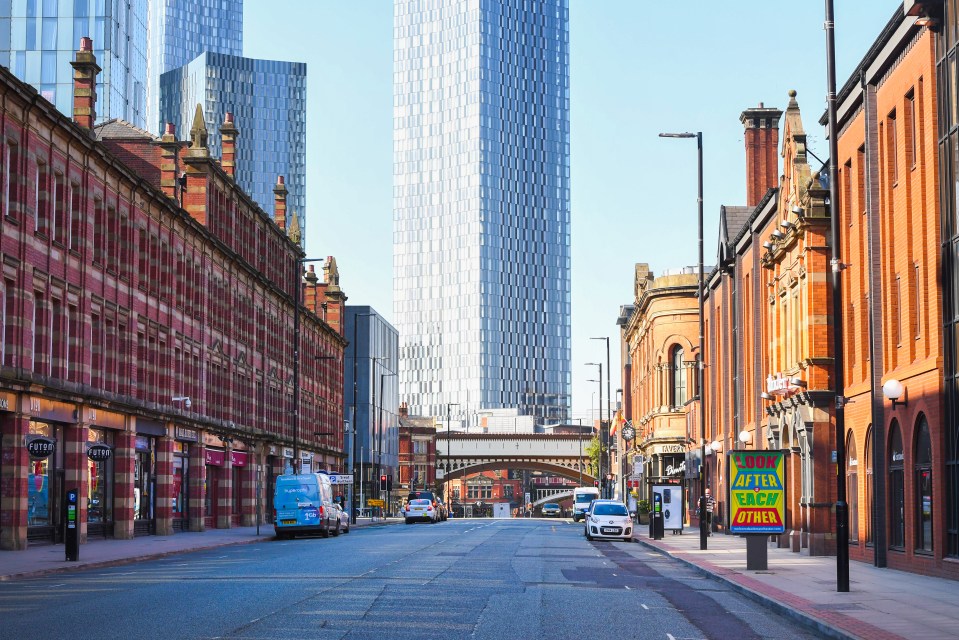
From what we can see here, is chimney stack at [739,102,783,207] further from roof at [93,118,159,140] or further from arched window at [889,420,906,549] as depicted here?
arched window at [889,420,906,549]

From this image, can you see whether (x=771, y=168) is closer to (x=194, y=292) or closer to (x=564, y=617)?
(x=194, y=292)

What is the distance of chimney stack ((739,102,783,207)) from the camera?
56.3 m

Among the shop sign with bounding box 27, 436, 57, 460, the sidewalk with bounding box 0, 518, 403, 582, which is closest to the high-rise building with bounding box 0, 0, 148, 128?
the sidewalk with bounding box 0, 518, 403, 582

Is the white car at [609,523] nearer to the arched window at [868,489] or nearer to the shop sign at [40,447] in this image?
the arched window at [868,489]

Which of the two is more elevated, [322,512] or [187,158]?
[187,158]

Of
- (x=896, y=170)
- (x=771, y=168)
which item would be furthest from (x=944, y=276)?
(x=771, y=168)

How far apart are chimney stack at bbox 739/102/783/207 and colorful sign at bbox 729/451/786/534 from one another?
1151 inches

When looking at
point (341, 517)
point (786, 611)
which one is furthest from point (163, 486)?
point (786, 611)

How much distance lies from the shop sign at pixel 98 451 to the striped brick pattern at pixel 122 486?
3784 mm

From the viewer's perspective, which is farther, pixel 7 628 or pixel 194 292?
pixel 194 292

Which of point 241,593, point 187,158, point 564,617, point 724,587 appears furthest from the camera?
point 187,158

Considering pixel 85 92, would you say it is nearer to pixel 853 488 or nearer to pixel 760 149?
pixel 853 488

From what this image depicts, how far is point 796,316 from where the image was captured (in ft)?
134

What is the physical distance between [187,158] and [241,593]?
38.4 meters
